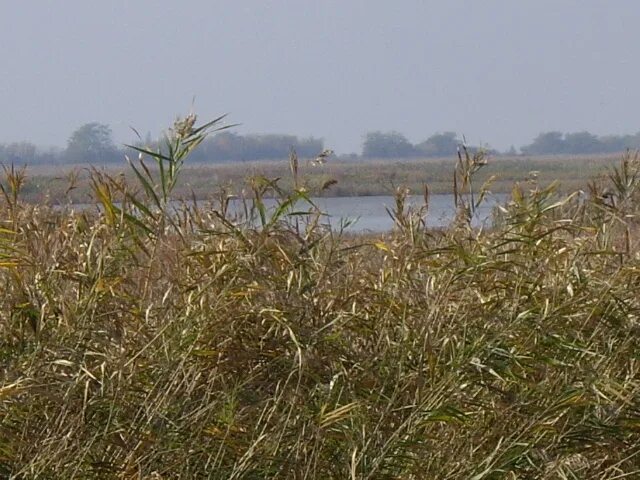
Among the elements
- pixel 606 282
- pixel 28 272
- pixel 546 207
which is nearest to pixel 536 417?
pixel 606 282

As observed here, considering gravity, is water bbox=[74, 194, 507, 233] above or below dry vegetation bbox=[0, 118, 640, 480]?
above

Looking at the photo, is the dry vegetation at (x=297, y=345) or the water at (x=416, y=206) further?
the water at (x=416, y=206)

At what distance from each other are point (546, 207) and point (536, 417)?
135cm

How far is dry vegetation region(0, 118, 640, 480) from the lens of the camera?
15.8ft

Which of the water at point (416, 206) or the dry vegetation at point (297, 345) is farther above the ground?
the water at point (416, 206)

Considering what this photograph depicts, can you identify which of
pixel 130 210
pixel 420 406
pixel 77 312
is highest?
pixel 130 210

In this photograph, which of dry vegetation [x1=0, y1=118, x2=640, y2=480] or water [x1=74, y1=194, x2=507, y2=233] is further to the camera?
water [x1=74, y1=194, x2=507, y2=233]

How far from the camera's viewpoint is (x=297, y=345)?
16.5 feet

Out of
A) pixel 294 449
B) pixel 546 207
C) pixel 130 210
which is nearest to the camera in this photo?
pixel 294 449

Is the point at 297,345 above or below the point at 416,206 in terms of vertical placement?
below

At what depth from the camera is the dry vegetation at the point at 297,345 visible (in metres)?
4.82

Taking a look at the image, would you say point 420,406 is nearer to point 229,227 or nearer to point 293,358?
point 293,358

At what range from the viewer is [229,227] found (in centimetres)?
544

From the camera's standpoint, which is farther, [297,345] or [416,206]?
[416,206]
